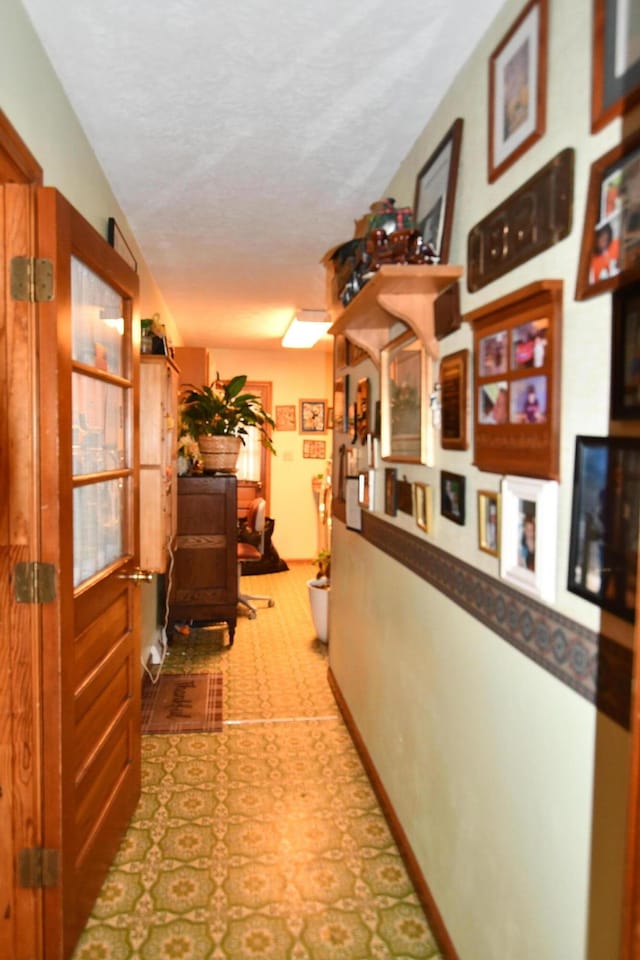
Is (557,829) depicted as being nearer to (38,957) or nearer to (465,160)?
(38,957)

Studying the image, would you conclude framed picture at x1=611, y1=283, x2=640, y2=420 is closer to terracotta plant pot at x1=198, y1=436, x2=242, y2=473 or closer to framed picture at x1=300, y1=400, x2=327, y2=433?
terracotta plant pot at x1=198, y1=436, x2=242, y2=473

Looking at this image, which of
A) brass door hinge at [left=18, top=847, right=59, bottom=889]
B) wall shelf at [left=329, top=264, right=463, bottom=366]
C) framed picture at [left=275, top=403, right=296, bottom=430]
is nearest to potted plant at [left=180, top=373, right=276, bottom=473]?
wall shelf at [left=329, top=264, right=463, bottom=366]

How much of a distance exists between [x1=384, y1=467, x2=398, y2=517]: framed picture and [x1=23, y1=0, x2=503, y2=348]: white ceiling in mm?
1110

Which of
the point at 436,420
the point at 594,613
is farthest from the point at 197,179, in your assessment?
the point at 594,613

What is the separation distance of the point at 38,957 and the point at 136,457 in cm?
142

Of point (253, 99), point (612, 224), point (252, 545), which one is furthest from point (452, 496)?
point (252, 545)

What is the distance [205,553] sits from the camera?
4.14 m

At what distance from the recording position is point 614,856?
0.93 meters

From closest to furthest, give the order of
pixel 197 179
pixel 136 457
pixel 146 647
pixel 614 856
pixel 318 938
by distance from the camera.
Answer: pixel 614 856 < pixel 318 938 < pixel 136 457 < pixel 197 179 < pixel 146 647

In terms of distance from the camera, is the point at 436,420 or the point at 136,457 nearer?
the point at 436,420

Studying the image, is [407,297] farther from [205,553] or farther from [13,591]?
[205,553]

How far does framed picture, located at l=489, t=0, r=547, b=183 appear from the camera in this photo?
119cm

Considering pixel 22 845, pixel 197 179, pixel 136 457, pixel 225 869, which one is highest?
pixel 197 179

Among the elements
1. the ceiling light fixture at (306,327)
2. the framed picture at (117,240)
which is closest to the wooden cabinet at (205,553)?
the ceiling light fixture at (306,327)
